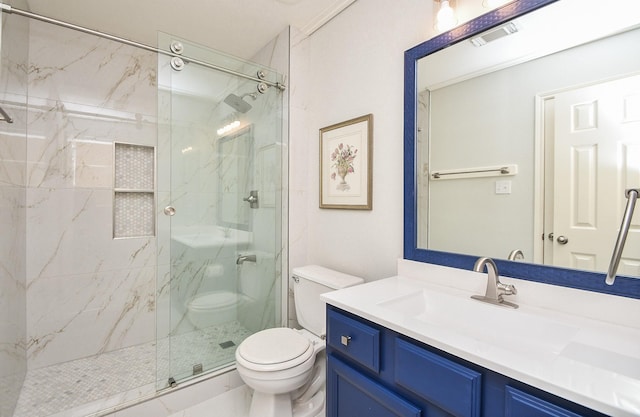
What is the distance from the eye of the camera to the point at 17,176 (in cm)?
182

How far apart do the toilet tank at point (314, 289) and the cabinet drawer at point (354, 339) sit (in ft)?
1.32

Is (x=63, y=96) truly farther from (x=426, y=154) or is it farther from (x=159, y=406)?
(x=426, y=154)

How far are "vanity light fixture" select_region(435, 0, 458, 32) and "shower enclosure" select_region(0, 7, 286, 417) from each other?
45.6 inches

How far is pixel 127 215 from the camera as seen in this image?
92.8 inches

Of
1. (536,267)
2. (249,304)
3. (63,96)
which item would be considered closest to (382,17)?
(536,267)

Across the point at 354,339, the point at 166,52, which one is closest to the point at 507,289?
the point at 354,339

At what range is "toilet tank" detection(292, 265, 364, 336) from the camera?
1669mm

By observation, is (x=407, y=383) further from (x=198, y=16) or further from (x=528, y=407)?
(x=198, y=16)

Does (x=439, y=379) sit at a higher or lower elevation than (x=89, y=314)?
higher

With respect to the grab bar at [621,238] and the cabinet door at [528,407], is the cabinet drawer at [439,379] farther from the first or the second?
the grab bar at [621,238]

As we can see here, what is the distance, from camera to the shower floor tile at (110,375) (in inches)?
64.1

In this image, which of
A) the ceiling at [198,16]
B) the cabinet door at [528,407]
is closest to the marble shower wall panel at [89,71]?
the ceiling at [198,16]

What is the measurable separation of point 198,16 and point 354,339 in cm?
225

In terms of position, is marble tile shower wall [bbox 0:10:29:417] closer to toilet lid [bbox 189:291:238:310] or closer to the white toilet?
toilet lid [bbox 189:291:238:310]
